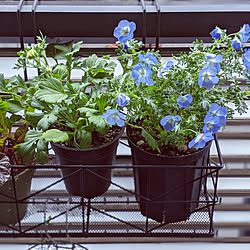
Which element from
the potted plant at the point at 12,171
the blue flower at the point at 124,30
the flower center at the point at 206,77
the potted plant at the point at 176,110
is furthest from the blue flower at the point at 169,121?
the potted plant at the point at 12,171

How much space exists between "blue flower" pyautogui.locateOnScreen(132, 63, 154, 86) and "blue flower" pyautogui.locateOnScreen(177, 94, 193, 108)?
2.9 inches

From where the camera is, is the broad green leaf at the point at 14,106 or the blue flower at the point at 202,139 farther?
the broad green leaf at the point at 14,106

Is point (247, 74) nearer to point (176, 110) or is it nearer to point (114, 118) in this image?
point (176, 110)

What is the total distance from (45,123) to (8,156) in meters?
0.20

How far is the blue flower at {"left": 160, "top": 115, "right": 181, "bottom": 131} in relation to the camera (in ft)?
3.84

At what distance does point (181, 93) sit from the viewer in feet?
4.01

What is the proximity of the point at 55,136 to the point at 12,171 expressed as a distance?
145mm

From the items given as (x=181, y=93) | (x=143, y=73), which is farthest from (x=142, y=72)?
(x=181, y=93)

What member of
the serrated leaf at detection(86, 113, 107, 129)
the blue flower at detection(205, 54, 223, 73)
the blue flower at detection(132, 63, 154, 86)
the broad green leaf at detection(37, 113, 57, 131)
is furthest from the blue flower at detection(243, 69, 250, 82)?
the broad green leaf at detection(37, 113, 57, 131)

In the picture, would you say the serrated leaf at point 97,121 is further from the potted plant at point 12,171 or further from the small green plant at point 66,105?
the potted plant at point 12,171

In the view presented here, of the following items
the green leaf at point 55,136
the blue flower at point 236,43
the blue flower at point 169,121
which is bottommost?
the green leaf at point 55,136

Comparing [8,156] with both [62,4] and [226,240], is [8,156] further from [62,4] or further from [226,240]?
Result: [226,240]

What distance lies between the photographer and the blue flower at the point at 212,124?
3.73 ft

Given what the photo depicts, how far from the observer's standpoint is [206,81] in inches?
44.4
